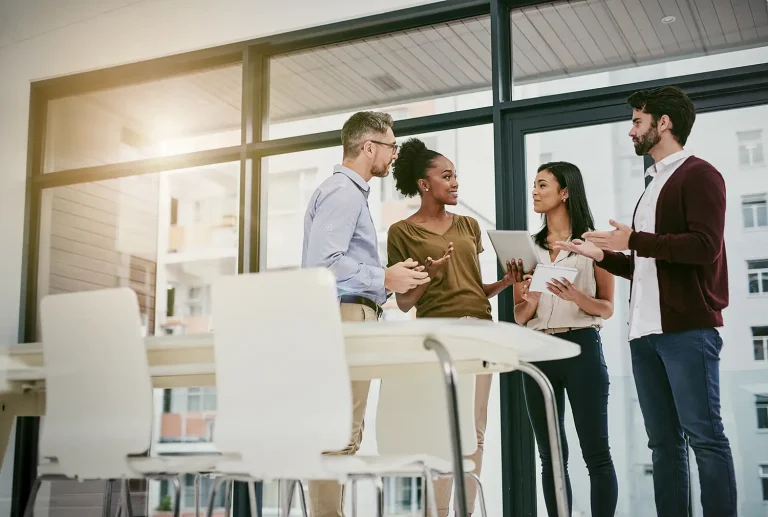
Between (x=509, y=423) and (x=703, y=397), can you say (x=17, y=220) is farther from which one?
(x=703, y=397)

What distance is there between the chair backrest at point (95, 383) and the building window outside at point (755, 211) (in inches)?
96.4

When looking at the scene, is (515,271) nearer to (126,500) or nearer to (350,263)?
(350,263)

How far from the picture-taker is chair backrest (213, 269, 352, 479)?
206cm

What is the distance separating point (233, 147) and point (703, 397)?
9.52ft

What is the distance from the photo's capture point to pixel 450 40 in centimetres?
432

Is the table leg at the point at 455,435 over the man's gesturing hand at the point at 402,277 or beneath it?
beneath

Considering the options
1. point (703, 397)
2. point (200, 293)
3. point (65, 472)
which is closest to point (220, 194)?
point (200, 293)

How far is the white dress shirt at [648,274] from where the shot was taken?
3.02 m

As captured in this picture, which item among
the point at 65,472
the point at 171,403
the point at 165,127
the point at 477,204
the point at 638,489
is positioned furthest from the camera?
the point at 165,127

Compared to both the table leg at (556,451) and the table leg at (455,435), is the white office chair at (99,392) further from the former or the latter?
the table leg at (556,451)

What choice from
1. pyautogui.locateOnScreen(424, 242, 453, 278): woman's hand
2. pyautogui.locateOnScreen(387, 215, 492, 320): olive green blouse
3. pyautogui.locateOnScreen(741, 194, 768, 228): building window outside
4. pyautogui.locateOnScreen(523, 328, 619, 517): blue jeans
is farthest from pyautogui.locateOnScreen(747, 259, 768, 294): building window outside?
pyautogui.locateOnScreen(424, 242, 453, 278): woman's hand

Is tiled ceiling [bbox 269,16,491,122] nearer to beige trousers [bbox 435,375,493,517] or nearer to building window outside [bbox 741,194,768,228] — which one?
building window outside [bbox 741,194,768,228]

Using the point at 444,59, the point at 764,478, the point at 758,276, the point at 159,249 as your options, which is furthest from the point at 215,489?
the point at 159,249

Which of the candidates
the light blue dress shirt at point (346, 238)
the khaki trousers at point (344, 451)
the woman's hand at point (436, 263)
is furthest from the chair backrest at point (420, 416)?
the woman's hand at point (436, 263)
